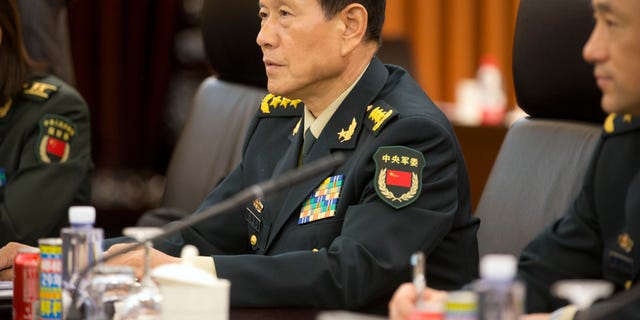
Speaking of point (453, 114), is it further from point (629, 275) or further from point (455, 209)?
point (629, 275)

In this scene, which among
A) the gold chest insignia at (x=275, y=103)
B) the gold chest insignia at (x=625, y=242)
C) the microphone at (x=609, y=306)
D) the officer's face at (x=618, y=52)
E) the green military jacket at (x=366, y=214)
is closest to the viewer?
the microphone at (x=609, y=306)

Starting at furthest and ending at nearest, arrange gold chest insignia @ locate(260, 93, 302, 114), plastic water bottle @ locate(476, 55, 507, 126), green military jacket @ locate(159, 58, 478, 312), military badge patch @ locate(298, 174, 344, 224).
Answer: plastic water bottle @ locate(476, 55, 507, 126) < gold chest insignia @ locate(260, 93, 302, 114) < military badge patch @ locate(298, 174, 344, 224) < green military jacket @ locate(159, 58, 478, 312)

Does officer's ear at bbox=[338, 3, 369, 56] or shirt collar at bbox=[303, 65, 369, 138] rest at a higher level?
officer's ear at bbox=[338, 3, 369, 56]

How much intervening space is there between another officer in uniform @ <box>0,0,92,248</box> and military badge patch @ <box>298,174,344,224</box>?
2.95 feet

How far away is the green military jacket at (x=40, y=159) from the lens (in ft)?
9.20

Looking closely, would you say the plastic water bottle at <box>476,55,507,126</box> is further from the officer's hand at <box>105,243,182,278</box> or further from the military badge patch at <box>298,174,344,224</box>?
the officer's hand at <box>105,243,182,278</box>

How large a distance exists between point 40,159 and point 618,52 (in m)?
1.59

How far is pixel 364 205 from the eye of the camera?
79.2 inches

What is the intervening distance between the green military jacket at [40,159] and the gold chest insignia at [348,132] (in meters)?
0.92

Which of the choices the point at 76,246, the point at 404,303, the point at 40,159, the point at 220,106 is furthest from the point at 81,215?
the point at 220,106

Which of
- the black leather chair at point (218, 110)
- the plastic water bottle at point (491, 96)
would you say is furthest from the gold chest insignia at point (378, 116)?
the plastic water bottle at point (491, 96)

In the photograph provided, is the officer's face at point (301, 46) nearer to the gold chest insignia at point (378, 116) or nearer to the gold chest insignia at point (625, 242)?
the gold chest insignia at point (378, 116)

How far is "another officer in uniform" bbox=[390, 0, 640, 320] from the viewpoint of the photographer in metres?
1.62

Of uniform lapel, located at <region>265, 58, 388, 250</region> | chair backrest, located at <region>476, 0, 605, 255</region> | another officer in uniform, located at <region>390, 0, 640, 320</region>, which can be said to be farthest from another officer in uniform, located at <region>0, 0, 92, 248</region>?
another officer in uniform, located at <region>390, 0, 640, 320</region>
